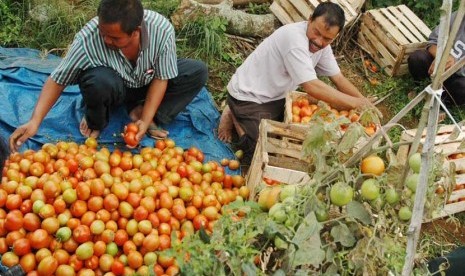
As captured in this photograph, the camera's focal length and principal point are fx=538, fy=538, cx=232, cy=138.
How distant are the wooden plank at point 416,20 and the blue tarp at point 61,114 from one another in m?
2.44

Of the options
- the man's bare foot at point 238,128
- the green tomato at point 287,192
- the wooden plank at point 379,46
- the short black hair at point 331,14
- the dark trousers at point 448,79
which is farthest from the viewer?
the wooden plank at point 379,46

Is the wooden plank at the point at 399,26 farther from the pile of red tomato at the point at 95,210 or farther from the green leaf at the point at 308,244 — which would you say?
the green leaf at the point at 308,244

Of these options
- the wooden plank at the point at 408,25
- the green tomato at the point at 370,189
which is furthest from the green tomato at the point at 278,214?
the wooden plank at the point at 408,25

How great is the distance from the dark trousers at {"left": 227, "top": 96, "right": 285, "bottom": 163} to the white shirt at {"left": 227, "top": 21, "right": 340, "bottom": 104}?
0.05 m

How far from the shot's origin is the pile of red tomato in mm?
2867

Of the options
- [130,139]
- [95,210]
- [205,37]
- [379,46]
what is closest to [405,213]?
[95,210]

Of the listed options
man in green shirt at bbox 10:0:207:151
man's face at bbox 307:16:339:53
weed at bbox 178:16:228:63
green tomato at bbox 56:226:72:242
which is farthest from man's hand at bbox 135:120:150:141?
weed at bbox 178:16:228:63

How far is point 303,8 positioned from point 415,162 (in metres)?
3.90

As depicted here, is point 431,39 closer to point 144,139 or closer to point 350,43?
point 350,43

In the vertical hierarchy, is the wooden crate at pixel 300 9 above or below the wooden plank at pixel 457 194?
above

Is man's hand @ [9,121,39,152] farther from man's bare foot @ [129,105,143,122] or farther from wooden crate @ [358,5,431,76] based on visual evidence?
wooden crate @ [358,5,431,76]

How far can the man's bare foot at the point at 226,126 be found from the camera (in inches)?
171

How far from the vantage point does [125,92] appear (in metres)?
3.90

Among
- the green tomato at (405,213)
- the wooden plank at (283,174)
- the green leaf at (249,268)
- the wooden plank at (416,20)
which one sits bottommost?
the wooden plank at (283,174)
